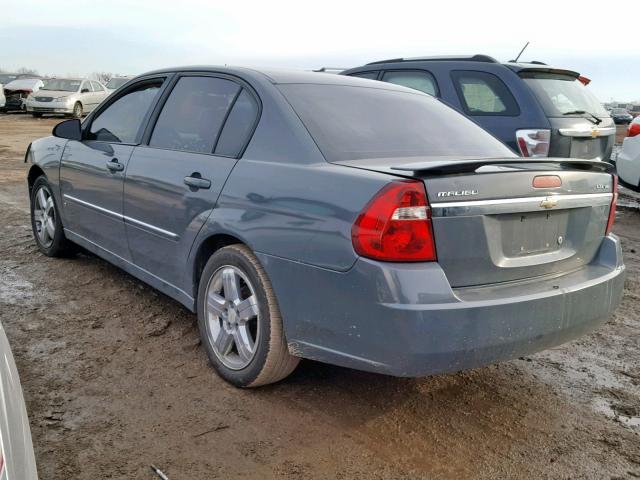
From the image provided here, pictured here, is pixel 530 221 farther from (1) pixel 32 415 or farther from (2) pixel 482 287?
(1) pixel 32 415

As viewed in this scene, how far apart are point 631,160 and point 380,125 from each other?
5854 mm

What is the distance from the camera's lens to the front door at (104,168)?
405 cm

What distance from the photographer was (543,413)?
300 cm

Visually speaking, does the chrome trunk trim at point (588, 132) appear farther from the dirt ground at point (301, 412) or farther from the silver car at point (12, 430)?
the silver car at point (12, 430)

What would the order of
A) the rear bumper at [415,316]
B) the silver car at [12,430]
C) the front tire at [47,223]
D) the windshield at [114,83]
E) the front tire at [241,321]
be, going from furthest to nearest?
the windshield at [114,83] → the front tire at [47,223] → the front tire at [241,321] → the rear bumper at [415,316] → the silver car at [12,430]

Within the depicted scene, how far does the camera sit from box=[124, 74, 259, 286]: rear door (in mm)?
3256

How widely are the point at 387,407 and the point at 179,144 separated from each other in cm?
189

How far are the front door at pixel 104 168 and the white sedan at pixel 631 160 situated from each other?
622 cm

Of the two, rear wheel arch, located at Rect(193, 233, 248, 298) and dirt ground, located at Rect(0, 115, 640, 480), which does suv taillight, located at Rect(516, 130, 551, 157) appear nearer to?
dirt ground, located at Rect(0, 115, 640, 480)

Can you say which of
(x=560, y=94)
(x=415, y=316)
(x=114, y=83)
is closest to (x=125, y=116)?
(x=415, y=316)

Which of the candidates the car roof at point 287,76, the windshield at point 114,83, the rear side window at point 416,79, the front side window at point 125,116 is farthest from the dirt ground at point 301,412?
the windshield at point 114,83

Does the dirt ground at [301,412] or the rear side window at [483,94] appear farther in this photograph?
the rear side window at [483,94]

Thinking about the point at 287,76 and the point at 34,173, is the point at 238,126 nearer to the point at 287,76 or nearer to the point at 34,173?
the point at 287,76

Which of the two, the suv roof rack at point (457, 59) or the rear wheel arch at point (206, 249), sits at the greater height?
the suv roof rack at point (457, 59)
